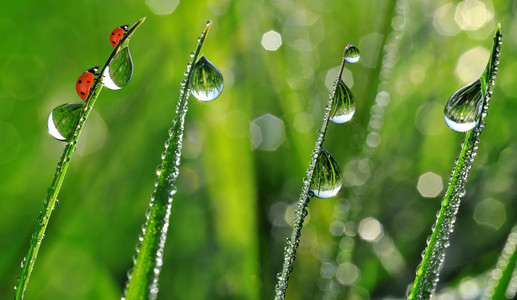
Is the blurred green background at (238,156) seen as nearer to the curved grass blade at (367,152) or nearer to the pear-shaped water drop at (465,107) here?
the curved grass blade at (367,152)

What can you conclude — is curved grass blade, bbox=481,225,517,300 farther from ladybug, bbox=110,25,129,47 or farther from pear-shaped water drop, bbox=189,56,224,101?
ladybug, bbox=110,25,129,47

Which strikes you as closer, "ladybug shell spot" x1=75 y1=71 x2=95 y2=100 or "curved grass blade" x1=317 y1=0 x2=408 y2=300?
"ladybug shell spot" x1=75 y1=71 x2=95 y2=100

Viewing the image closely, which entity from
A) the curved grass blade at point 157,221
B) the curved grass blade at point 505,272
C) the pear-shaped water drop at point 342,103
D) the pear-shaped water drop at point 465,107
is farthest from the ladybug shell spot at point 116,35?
the curved grass blade at point 505,272

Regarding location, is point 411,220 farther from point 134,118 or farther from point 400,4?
point 134,118

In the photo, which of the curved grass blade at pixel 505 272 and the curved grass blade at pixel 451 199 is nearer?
the curved grass blade at pixel 451 199

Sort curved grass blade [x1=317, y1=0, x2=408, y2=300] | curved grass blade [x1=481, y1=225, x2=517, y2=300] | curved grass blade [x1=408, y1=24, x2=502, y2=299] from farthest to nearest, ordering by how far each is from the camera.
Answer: curved grass blade [x1=317, y1=0, x2=408, y2=300]
curved grass blade [x1=481, y1=225, x2=517, y2=300]
curved grass blade [x1=408, y1=24, x2=502, y2=299]

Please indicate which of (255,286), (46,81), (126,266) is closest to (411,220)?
(255,286)

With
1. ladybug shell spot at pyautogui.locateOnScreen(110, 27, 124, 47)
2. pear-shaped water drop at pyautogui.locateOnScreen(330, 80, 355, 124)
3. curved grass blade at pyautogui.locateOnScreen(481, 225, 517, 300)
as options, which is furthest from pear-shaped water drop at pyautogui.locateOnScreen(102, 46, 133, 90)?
curved grass blade at pyautogui.locateOnScreen(481, 225, 517, 300)
